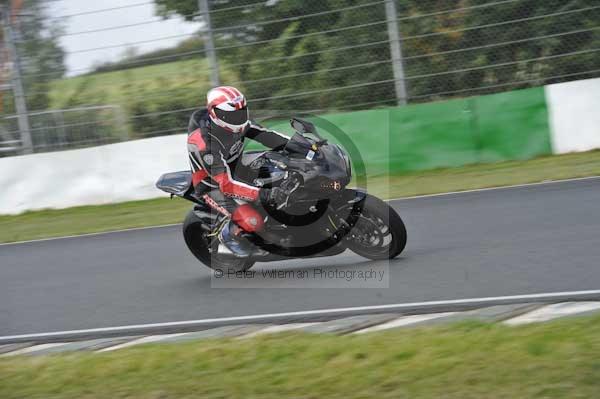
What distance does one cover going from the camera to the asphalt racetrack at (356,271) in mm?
6539

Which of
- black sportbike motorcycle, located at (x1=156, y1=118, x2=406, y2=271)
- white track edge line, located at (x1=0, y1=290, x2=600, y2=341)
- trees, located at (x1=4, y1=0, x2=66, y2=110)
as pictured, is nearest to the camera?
white track edge line, located at (x1=0, y1=290, x2=600, y2=341)

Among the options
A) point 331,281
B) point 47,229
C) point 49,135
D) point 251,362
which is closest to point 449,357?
point 251,362

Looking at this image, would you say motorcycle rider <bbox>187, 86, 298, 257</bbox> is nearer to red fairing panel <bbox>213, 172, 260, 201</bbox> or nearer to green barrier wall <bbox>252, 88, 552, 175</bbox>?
red fairing panel <bbox>213, 172, 260, 201</bbox>

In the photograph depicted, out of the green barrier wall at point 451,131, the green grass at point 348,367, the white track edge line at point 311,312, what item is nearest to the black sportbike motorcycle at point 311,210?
the white track edge line at point 311,312

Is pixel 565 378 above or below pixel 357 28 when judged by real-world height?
below

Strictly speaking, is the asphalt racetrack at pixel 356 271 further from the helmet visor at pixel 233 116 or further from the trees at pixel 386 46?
the trees at pixel 386 46

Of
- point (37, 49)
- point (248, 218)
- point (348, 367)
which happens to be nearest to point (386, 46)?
point (37, 49)

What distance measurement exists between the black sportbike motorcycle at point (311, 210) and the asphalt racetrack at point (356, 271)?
0.83 ft

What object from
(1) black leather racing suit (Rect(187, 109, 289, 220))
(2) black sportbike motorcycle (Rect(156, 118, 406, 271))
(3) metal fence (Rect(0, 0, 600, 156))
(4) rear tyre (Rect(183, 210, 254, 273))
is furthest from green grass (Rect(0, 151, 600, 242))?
(1) black leather racing suit (Rect(187, 109, 289, 220))

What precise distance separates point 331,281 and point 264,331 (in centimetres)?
143

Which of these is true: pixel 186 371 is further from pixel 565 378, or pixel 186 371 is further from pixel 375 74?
pixel 375 74

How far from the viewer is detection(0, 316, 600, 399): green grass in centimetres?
423

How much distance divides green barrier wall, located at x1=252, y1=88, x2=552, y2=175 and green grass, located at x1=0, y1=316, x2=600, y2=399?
7.87 meters

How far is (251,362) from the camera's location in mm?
5012
